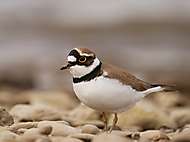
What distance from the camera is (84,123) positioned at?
25.0ft

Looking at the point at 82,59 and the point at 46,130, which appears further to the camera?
the point at 82,59

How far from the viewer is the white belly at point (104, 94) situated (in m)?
6.33

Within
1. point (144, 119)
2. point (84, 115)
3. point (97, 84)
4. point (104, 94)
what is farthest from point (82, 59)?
point (84, 115)

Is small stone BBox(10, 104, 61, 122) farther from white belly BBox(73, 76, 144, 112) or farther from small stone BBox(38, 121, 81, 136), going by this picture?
white belly BBox(73, 76, 144, 112)

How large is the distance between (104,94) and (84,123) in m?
1.34

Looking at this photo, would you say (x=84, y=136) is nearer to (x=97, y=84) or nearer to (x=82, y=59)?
(x=97, y=84)

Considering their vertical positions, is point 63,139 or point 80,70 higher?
point 80,70

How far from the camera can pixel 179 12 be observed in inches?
1105

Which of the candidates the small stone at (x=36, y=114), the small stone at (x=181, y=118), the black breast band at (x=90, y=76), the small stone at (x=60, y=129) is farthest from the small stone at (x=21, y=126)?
the small stone at (x=181, y=118)

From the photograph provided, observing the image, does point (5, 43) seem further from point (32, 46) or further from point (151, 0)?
point (151, 0)

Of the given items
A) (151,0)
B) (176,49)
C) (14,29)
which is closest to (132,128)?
(176,49)

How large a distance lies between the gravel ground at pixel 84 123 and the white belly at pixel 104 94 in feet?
0.82

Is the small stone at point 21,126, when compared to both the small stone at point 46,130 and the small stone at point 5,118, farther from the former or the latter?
the small stone at point 46,130

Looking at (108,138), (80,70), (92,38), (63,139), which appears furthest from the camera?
(92,38)
